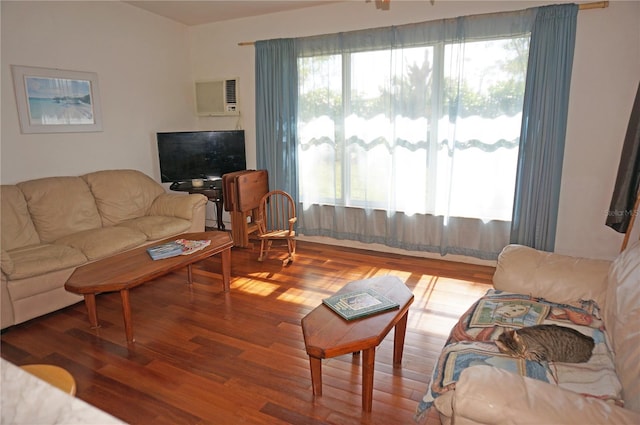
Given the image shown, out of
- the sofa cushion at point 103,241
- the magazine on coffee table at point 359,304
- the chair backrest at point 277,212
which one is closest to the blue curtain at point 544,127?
the magazine on coffee table at point 359,304

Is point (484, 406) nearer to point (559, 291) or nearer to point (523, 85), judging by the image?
point (559, 291)

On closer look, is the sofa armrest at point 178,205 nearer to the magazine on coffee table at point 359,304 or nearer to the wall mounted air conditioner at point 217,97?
the wall mounted air conditioner at point 217,97

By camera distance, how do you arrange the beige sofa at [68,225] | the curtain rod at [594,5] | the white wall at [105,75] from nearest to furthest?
1. the beige sofa at [68,225]
2. the curtain rod at [594,5]
3. the white wall at [105,75]

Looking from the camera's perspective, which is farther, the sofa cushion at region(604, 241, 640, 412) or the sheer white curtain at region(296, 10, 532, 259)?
the sheer white curtain at region(296, 10, 532, 259)

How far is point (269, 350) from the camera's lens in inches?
100

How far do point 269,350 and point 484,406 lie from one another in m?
1.60

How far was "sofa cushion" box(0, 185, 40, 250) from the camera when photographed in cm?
322

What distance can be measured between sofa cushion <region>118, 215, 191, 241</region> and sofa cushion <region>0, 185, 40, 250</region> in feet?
2.53

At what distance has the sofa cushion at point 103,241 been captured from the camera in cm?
328

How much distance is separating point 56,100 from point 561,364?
4.49 metres

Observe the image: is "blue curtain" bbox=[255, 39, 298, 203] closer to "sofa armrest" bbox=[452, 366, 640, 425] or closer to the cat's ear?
the cat's ear

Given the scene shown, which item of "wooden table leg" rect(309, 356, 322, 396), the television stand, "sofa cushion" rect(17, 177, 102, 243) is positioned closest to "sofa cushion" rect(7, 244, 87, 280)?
"sofa cushion" rect(17, 177, 102, 243)

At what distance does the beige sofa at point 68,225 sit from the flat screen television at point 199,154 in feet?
0.99

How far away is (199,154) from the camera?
15.4 feet
